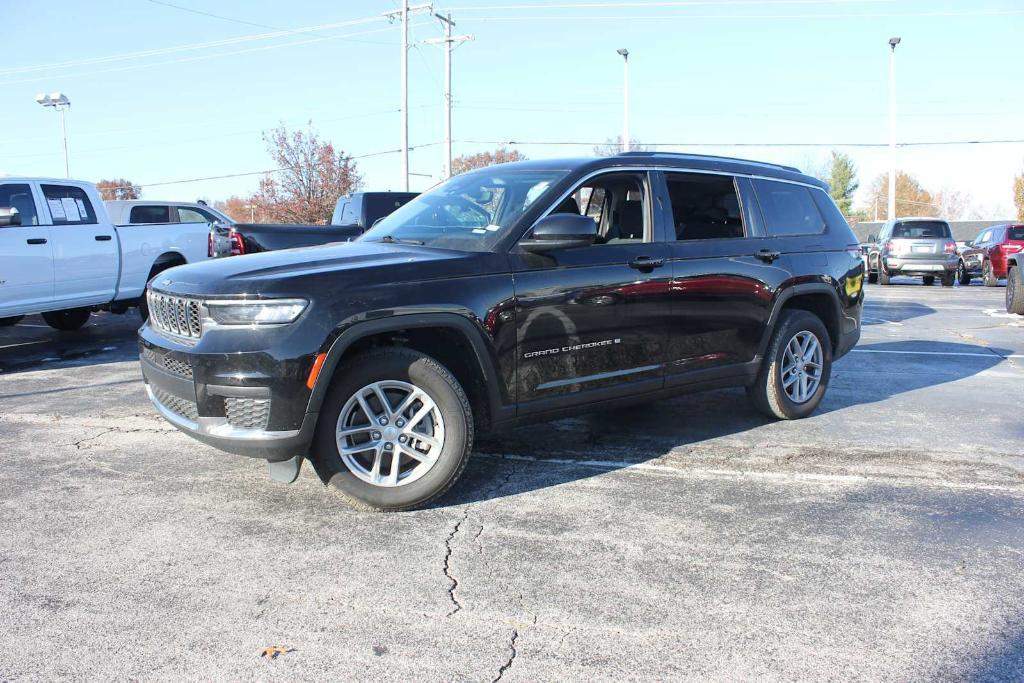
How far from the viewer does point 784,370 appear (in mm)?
6125

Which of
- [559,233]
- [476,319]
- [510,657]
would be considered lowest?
[510,657]

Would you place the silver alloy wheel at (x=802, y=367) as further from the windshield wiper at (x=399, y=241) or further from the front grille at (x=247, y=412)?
the front grille at (x=247, y=412)

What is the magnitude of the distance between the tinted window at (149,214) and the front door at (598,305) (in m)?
11.2

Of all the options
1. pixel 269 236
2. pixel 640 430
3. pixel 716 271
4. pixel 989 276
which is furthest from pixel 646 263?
pixel 989 276

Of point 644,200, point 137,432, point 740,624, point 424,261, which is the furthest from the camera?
point 137,432

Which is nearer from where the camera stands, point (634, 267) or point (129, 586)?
point (129, 586)

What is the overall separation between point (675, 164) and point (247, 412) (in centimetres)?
320

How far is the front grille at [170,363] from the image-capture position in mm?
4062

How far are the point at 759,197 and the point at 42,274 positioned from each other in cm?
803

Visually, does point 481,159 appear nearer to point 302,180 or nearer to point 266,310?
point 302,180

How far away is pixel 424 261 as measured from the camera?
14.1 ft

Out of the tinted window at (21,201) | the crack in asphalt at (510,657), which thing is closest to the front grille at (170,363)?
the crack in asphalt at (510,657)

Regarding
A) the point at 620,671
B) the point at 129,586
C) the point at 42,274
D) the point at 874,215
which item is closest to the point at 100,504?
the point at 129,586

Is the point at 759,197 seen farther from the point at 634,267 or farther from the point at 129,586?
the point at 129,586
